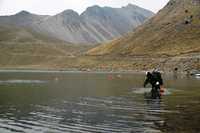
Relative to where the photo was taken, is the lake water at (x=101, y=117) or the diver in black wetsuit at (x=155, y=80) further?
the diver in black wetsuit at (x=155, y=80)

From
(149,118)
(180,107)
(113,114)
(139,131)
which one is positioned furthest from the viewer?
(180,107)

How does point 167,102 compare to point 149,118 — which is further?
point 167,102

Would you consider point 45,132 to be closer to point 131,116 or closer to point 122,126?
point 122,126

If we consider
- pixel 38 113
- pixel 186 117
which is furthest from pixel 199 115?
pixel 38 113

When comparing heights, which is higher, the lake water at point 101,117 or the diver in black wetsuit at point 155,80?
the diver in black wetsuit at point 155,80

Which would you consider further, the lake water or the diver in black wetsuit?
the diver in black wetsuit

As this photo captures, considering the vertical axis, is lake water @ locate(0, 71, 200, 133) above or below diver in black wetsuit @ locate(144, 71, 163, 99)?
below

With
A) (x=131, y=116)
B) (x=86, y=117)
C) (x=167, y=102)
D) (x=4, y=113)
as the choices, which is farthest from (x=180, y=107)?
(x=4, y=113)

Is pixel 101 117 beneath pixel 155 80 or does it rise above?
beneath

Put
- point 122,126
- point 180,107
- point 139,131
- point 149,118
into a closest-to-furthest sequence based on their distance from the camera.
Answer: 1. point 139,131
2. point 122,126
3. point 149,118
4. point 180,107

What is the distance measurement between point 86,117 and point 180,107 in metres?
10.8

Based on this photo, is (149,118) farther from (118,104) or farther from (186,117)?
(118,104)

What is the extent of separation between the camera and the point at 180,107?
39906 millimetres

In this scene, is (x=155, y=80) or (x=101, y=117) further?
(x=155, y=80)
